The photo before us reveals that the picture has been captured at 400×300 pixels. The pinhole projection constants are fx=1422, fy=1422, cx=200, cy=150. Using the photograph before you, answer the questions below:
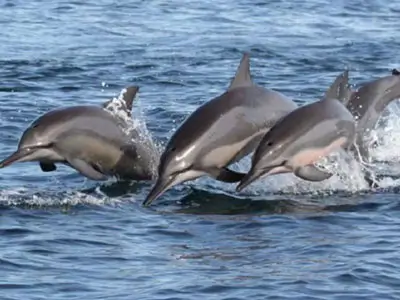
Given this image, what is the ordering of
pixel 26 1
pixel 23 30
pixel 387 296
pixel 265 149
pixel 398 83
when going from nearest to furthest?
pixel 387 296, pixel 265 149, pixel 398 83, pixel 23 30, pixel 26 1

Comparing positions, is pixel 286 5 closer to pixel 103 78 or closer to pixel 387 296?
pixel 103 78

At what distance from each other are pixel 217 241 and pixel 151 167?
311cm

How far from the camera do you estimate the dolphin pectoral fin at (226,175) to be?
14.7 meters

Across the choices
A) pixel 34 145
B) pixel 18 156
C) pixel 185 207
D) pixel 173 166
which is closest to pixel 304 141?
pixel 173 166

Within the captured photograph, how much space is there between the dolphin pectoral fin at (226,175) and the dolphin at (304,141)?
154 mm

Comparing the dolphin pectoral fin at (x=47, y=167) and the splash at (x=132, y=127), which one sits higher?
the splash at (x=132, y=127)

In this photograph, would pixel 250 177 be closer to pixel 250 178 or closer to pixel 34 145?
pixel 250 178

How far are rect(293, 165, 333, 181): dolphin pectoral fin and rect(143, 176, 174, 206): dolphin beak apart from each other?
52.6 inches

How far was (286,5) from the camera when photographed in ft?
106

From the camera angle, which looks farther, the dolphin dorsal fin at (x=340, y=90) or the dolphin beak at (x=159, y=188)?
the dolphin dorsal fin at (x=340, y=90)

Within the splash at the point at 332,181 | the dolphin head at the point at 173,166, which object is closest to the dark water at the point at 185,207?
the splash at the point at 332,181

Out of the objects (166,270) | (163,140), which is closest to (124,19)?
(163,140)

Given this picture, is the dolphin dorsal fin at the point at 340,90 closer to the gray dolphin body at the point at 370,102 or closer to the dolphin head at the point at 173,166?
the gray dolphin body at the point at 370,102

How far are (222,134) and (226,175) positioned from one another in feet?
1.41
